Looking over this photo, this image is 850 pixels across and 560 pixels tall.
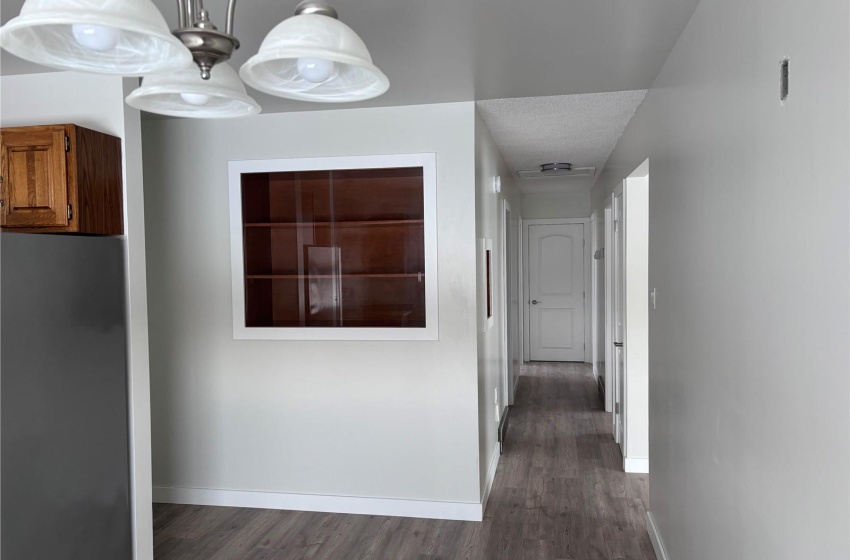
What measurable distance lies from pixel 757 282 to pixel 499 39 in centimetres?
145

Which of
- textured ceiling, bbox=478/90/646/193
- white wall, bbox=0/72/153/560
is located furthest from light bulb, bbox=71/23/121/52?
textured ceiling, bbox=478/90/646/193

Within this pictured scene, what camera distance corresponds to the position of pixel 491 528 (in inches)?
137

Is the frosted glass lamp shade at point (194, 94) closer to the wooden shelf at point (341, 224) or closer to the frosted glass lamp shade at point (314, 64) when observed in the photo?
the frosted glass lamp shade at point (314, 64)

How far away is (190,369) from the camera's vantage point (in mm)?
3883

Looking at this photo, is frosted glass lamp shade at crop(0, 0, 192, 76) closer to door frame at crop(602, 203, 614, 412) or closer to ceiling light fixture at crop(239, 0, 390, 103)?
ceiling light fixture at crop(239, 0, 390, 103)

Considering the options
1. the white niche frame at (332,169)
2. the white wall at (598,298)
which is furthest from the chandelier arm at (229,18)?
the white wall at (598,298)

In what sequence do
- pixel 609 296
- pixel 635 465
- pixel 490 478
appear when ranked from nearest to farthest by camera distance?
1. pixel 490 478
2. pixel 635 465
3. pixel 609 296

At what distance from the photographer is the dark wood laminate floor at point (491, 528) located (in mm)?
3191

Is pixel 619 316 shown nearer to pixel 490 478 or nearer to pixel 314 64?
pixel 490 478

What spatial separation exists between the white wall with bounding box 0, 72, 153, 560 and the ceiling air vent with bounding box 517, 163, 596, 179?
3975 mm

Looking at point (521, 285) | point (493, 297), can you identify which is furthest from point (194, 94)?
point (521, 285)

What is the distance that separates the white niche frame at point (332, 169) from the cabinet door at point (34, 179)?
129cm

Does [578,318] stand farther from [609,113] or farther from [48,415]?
[48,415]

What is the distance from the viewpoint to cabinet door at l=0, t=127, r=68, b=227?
8.16 ft
